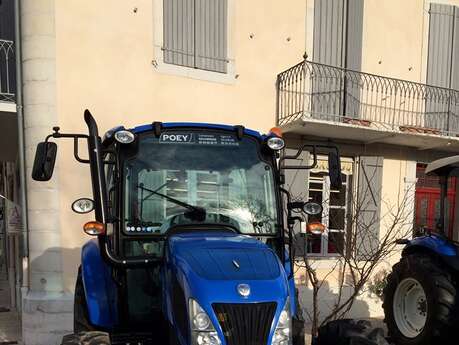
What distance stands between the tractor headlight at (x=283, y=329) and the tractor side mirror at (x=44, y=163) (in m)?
1.75

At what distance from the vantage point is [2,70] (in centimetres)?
758

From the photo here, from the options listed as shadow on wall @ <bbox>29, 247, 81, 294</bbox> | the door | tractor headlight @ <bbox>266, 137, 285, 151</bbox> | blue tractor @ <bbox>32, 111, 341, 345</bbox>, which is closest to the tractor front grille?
blue tractor @ <bbox>32, 111, 341, 345</bbox>

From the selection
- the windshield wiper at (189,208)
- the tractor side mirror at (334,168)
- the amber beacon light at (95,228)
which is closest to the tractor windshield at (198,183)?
the windshield wiper at (189,208)

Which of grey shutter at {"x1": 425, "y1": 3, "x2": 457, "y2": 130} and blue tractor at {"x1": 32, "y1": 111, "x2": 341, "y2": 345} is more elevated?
grey shutter at {"x1": 425, "y1": 3, "x2": 457, "y2": 130}

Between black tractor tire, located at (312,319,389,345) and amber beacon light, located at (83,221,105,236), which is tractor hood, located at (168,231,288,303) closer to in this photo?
amber beacon light, located at (83,221,105,236)

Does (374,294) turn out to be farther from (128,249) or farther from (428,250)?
(128,249)

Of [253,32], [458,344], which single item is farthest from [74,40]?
[458,344]

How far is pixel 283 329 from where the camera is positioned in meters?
2.62

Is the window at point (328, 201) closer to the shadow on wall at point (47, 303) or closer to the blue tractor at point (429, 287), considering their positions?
the blue tractor at point (429, 287)

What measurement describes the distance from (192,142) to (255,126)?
15.5 ft

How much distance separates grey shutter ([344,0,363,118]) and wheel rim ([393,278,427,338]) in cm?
394

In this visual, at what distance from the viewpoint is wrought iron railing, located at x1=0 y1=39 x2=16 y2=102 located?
6985 mm

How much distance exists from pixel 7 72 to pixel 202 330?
232 inches

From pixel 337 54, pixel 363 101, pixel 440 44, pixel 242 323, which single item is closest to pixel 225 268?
pixel 242 323
